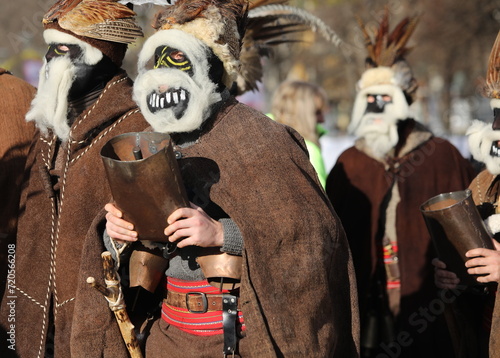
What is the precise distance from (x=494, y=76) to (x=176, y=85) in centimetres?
192

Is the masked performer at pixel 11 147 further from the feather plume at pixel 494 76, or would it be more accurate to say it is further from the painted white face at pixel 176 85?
the feather plume at pixel 494 76

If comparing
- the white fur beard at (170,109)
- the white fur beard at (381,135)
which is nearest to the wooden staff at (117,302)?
the white fur beard at (170,109)

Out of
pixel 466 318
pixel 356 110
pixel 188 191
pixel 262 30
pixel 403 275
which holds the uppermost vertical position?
pixel 262 30

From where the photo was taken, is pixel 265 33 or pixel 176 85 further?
pixel 265 33

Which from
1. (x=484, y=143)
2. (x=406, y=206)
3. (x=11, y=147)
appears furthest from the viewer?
(x=406, y=206)

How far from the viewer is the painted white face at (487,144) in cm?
409

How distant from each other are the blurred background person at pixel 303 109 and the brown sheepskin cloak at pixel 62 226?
8.44 ft

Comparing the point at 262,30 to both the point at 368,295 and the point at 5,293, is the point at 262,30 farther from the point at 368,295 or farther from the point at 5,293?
the point at 5,293

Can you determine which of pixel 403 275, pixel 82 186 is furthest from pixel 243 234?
pixel 403 275

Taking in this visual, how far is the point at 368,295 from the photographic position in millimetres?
5852

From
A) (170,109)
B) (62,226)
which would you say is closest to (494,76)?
(170,109)

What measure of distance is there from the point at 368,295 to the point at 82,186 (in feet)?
9.11

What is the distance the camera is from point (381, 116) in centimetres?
588

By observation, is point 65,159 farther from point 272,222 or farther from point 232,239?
point 272,222
